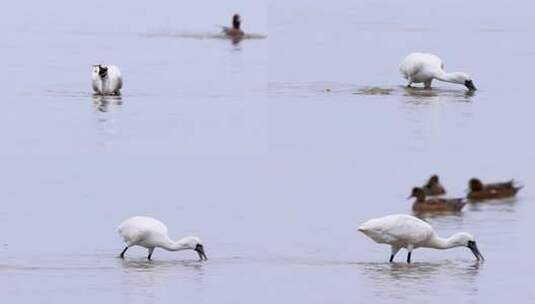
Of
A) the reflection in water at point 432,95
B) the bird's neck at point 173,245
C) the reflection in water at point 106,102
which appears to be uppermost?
the reflection in water at point 432,95

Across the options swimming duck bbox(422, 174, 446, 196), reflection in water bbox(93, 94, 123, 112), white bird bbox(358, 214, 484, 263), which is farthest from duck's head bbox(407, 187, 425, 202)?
white bird bbox(358, 214, 484, 263)

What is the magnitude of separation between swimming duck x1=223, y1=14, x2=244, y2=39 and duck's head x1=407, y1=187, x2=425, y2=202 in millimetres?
14340

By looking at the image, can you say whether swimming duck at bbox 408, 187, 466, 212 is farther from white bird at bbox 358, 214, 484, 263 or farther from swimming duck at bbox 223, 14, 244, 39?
swimming duck at bbox 223, 14, 244, 39

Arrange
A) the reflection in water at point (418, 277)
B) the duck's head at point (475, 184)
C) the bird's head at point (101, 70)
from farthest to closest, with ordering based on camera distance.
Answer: the bird's head at point (101, 70), the duck's head at point (475, 184), the reflection in water at point (418, 277)

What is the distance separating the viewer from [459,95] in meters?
27.1

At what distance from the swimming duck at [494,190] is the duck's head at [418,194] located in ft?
2.23

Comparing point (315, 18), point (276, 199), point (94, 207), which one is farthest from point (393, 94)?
point (315, 18)

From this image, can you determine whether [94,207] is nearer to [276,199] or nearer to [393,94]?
[276,199]

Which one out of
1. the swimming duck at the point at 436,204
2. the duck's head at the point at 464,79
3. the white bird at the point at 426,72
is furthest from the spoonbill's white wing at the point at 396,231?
the duck's head at the point at 464,79

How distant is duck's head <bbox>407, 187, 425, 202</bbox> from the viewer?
81.0 ft

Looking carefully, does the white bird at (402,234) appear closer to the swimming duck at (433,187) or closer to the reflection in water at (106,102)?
the swimming duck at (433,187)

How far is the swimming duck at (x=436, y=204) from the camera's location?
80.2 ft

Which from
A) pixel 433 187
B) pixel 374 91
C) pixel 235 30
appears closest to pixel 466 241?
pixel 433 187

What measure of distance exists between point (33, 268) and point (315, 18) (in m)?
25.4
